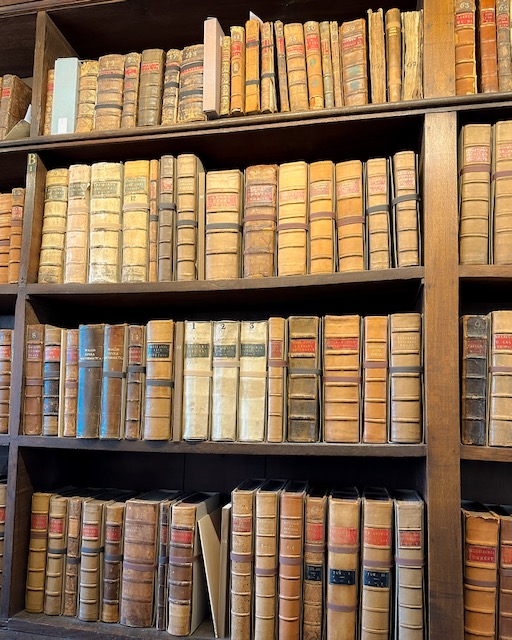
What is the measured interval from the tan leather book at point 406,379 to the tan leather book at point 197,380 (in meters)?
0.41

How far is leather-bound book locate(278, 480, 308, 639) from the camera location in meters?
Answer: 1.12

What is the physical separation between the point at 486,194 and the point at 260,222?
0.50m

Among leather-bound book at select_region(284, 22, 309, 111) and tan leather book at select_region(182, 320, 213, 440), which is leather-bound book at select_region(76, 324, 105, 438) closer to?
tan leather book at select_region(182, 320, 213, 440)

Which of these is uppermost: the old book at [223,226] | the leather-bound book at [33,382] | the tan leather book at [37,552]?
the old book at [223,226]

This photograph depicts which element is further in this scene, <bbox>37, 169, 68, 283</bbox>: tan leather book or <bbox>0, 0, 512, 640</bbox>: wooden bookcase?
<bbox>37, 169, 68, 283</bbox>: tan leather book

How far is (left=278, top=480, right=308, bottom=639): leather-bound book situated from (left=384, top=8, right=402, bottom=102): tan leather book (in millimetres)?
935

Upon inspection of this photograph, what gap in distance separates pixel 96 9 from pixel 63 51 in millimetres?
176

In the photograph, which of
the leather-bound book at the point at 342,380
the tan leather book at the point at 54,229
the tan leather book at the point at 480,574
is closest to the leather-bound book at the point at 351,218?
the leather-bound book at the point at 342,380

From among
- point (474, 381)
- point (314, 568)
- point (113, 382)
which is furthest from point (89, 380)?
point (474, 381)

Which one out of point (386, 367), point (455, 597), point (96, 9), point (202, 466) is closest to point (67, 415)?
point (202, 466)

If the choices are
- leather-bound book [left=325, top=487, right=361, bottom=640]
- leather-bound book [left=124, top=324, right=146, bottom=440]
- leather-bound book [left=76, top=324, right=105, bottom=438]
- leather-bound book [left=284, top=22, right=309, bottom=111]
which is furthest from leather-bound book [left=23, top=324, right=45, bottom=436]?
leather-bound book [left=284, top=22, right=309, bottom=111]

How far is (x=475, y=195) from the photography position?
1.14 m

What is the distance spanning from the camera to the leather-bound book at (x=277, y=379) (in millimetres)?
1184

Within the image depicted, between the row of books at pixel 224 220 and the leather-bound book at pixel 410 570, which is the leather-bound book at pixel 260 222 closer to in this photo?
the row of books at pixel 224 220
